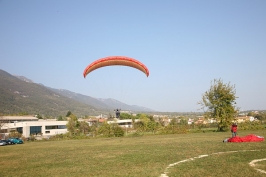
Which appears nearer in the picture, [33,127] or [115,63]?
[115,63]

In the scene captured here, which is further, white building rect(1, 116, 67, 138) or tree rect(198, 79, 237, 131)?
white building rect(1, 116, 67, 138)

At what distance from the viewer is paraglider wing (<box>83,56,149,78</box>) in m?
26.4

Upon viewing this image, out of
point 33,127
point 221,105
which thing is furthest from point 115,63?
point 33,127

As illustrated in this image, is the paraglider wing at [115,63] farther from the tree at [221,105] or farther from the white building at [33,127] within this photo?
the white building at [33,127]

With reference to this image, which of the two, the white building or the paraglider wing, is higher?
the paraglider wing

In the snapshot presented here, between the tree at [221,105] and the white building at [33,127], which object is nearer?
the tree at [221,105]

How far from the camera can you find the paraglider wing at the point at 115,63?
26.4 meters

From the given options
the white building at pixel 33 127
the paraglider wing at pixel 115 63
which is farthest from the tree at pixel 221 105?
the white building at pixel 33 127

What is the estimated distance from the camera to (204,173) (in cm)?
941

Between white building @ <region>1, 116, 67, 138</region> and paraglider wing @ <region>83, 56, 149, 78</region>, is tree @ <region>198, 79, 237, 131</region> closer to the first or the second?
paraglider wing @ <region>83, 56, 149, 78</region>

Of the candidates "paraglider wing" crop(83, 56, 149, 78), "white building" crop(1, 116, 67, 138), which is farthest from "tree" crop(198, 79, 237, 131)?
"white building" crop(1, 116, 67, 138)

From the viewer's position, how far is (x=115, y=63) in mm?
26953

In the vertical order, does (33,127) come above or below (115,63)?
below

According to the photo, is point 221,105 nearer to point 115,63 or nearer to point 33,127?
point 115,63
